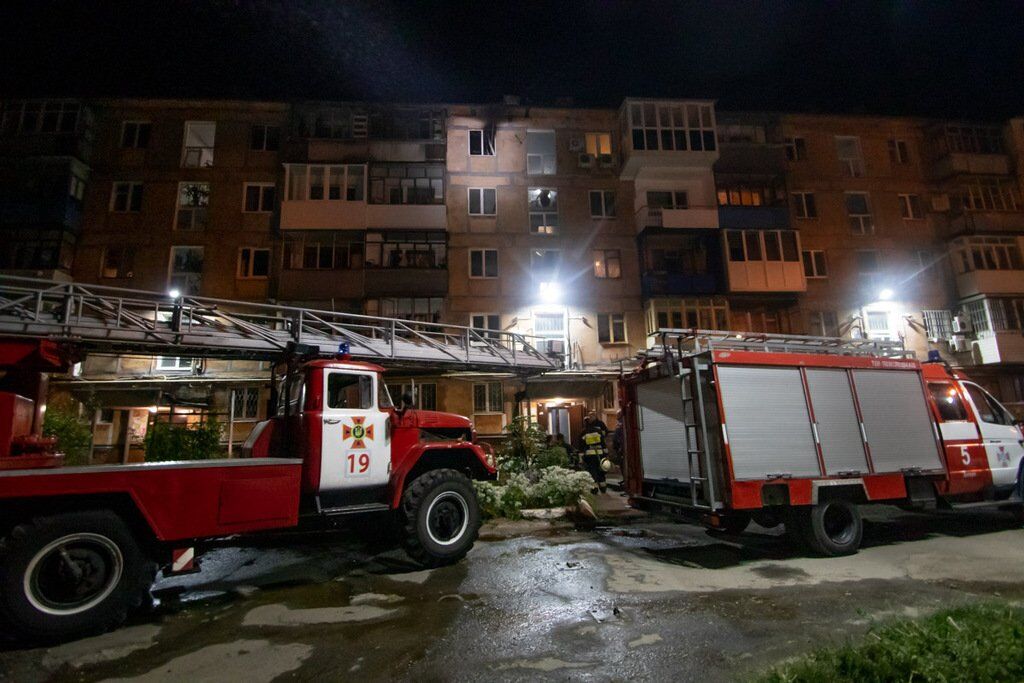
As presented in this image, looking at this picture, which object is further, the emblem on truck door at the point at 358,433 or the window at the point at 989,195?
the window at the point at 989,195

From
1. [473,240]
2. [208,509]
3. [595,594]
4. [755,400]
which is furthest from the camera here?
[473,240]

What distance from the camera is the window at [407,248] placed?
21.8 m

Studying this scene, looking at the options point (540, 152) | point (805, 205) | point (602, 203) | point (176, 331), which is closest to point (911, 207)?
point (805, 205)

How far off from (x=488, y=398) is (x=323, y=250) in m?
10.1

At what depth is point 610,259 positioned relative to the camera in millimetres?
23766

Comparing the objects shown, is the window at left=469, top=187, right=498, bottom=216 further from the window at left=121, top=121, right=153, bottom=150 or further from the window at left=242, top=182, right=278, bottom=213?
the window at left=121, top=121, right=153, bottom=150

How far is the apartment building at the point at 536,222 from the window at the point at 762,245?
0.11 metres

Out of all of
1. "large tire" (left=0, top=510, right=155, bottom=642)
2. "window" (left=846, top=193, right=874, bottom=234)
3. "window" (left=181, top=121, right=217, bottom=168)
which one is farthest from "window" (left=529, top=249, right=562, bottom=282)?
"large tire" (left=0, top=510, right=155, bottom=642)

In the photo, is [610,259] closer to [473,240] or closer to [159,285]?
[473,240]

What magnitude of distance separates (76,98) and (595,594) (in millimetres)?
29683

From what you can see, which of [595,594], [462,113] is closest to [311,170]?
[462,113]

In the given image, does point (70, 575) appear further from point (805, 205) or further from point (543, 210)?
point (805, 205)

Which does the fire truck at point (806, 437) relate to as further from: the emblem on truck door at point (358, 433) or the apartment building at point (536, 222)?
the apartment building at point (536, 222)

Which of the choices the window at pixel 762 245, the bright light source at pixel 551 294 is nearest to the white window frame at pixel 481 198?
the bright light source at pixel 551 294
